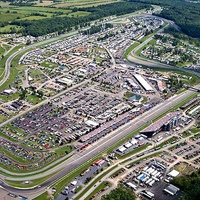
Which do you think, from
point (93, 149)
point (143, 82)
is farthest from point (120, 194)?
point (143, 82)

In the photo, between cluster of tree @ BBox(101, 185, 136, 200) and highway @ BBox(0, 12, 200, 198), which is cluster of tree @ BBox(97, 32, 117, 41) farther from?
cluster of tree @ BBox(101, 185, 136, 200)

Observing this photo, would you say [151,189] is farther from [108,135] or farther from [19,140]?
[19,140]

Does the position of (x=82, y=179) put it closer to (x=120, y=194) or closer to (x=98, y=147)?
(x=120, y=194)

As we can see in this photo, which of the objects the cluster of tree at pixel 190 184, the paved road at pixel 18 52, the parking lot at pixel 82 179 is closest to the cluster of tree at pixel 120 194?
the parking lot at pixel 82 179

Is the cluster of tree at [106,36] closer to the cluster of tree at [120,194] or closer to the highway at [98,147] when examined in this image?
the highway at [98,147]

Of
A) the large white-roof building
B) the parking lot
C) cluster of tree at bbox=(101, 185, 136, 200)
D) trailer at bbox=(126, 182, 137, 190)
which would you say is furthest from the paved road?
cluster of tree at bbox=(101, 185, 136, 200)

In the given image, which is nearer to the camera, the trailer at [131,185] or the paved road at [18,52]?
the trailer at [131,185]

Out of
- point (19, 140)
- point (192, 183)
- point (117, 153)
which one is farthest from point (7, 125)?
point (192, 183)
